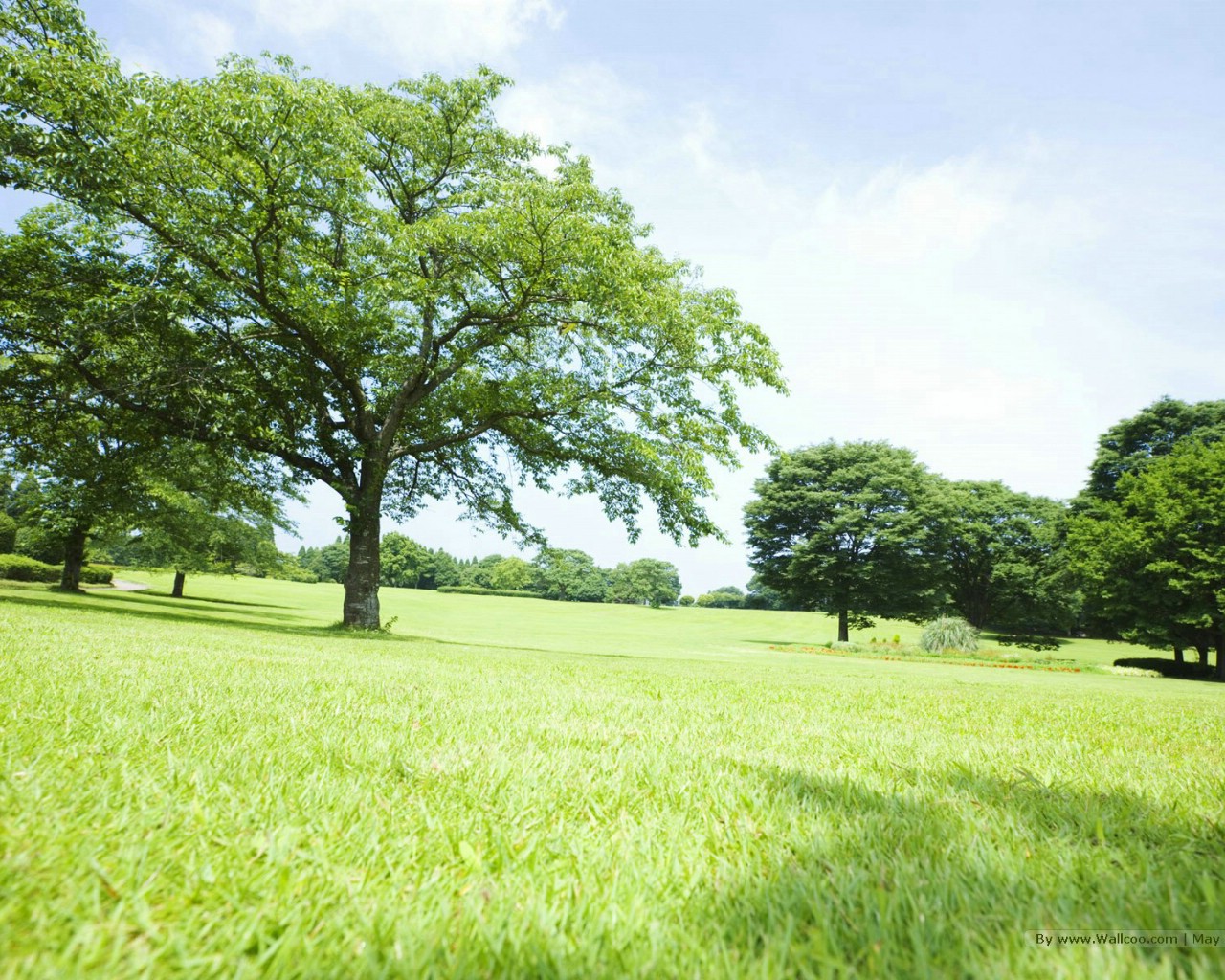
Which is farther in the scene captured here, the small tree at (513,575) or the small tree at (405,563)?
the small tree at (513,575)

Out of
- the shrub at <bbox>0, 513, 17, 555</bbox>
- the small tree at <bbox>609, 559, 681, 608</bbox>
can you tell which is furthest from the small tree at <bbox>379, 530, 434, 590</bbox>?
the shrub at <bbox>0, 513, 17, 555</bbox>

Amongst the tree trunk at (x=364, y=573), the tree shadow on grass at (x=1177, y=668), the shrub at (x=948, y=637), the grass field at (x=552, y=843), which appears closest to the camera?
the grass field at (x=552, y=843)

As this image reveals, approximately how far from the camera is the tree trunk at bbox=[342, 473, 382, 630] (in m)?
16.2

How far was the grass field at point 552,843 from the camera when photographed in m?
1.36

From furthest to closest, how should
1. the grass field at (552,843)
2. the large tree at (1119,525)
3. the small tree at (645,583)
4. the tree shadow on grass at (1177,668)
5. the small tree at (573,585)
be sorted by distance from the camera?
the small tree at (645,583) → the small tree at (573,585) → the large tree at (1119,525) → the tree shadow on grass at (1177,668) → the grass field at (552,843)

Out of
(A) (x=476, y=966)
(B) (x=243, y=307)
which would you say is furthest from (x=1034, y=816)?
(B) (x=243, y=307)

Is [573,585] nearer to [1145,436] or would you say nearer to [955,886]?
[1145,436]

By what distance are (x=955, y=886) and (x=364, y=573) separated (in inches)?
668

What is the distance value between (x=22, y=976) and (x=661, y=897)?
4.46 ft

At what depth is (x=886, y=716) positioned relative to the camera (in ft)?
18.6

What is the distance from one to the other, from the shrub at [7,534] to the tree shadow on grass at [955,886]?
200ft

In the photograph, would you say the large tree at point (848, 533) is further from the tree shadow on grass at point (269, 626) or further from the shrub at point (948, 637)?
the tree shadow on grass at point (269, 626)

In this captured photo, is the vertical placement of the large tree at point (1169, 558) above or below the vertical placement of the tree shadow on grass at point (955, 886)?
above

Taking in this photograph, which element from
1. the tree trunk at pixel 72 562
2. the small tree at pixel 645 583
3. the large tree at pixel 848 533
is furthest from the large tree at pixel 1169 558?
the small tree at pixel 645 583
